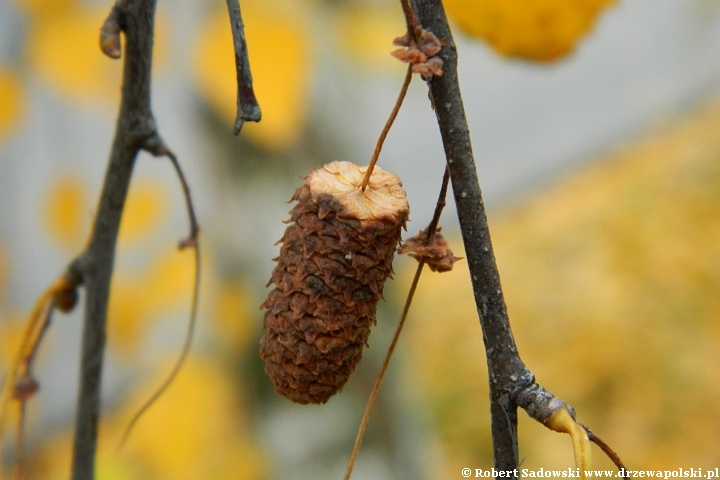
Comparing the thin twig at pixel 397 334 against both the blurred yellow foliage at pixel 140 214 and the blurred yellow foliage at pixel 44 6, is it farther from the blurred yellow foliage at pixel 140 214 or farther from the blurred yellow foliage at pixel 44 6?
the blurred yellow foliage at pixel 140 214

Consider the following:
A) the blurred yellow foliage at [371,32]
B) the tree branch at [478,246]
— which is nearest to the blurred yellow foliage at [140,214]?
the blurred yellow foliage at [371,32]

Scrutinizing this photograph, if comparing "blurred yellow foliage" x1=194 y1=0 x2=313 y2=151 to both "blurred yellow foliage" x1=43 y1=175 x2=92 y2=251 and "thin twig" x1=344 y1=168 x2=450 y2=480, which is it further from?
"thin twig" x1=344 y1=168 x2=450 y2=480

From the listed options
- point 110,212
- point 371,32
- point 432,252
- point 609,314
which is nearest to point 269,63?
point 371,32

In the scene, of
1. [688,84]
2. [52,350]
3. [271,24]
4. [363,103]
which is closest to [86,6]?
[271,24]

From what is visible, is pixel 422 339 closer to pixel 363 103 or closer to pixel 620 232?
pixel 620 232

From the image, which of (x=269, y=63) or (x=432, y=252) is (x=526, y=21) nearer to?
(x=432, y=252)

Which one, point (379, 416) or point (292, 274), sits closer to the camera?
point (292, 274)
